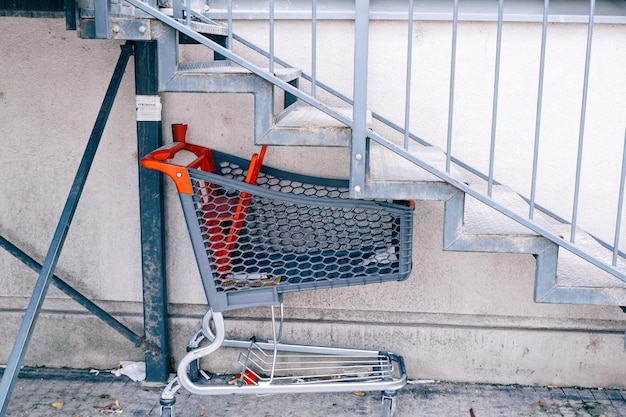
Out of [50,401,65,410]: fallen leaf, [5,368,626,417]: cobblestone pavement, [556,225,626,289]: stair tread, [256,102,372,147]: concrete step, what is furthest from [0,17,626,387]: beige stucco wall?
[256,102,372,147]: concrete step

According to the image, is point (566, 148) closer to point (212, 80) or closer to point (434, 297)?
point (434, 297)

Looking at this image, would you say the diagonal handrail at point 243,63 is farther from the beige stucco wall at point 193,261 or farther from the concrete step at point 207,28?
the beige stucco wall at point 193,261

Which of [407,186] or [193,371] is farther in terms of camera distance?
[193,371]

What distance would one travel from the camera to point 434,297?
436 centimetres

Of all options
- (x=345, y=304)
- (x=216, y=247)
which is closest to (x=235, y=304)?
(x=216, y=247)

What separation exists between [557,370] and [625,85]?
163 centimetres

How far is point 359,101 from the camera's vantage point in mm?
3020

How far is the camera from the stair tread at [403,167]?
313cm

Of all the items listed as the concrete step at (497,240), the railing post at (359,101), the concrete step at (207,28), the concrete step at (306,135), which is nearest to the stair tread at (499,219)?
the concrete step at (497,240)

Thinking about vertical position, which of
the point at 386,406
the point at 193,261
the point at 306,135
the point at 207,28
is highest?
the point at 207,28

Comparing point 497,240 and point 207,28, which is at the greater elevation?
point 207,28

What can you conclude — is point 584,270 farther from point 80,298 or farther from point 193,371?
point 80,298

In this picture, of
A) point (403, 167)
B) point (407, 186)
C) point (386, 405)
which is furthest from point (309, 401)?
point (407, 186)

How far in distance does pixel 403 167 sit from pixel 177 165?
3.33ft
